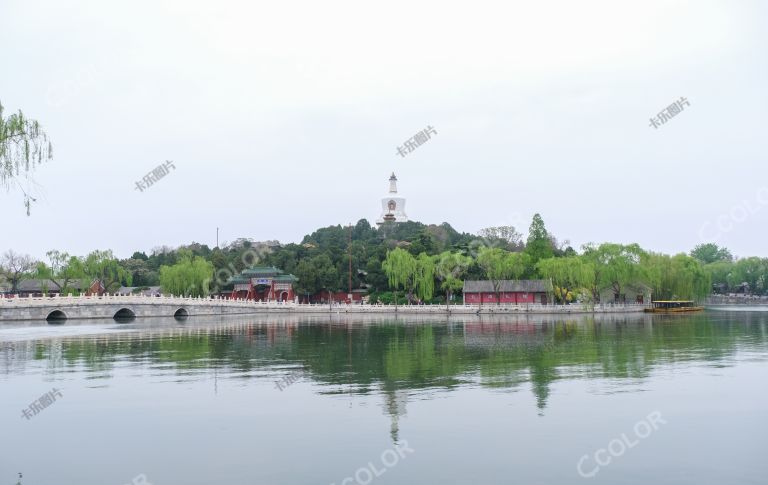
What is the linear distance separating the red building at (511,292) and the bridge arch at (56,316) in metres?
34.8

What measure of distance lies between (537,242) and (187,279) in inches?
1399

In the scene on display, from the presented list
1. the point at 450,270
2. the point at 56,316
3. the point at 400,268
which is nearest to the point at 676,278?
the point at 450,270

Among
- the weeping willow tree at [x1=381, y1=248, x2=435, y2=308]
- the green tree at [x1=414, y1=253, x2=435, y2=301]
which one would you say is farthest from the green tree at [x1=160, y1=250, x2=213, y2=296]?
the green tree at [x1=414, y1=253, x2=435, y2=301]

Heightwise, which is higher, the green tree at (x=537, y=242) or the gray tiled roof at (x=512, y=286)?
the green tree at (x=537, y=242)

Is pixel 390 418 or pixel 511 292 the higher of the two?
pixel 511 292

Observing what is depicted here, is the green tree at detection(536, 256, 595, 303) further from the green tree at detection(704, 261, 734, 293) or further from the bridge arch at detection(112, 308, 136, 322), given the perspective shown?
the green tree at detection(704, 261, 734, 293)

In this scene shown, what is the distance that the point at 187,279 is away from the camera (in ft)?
231

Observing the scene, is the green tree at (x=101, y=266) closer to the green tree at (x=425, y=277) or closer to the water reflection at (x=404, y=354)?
the green tree at (x=425, y=277)

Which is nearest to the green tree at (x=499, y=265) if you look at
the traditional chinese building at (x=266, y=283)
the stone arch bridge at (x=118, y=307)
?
the stone arch bridge at (x=118, y=307)

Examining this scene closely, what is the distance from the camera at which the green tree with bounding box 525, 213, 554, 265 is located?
66.9 metres

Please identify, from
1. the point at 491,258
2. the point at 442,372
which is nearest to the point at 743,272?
the point at 491,258

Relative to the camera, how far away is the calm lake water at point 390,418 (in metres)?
9.66

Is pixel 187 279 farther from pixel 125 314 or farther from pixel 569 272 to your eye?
pixel 569 272

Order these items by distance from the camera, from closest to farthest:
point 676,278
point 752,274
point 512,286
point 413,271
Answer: point 676,278 → point 512,286 → point 413,271 → point 752,274
